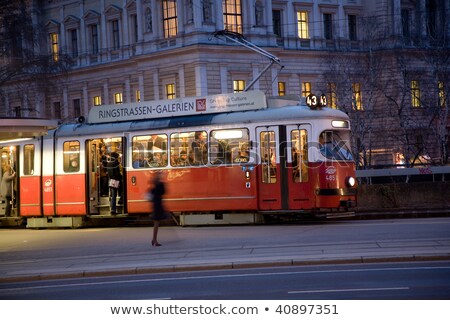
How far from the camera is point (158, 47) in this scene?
73625 mm

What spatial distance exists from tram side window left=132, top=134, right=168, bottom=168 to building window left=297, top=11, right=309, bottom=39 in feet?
157

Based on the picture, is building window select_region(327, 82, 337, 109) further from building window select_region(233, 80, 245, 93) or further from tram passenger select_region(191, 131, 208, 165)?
tram passenger select_region(191, 131, 208, 165)

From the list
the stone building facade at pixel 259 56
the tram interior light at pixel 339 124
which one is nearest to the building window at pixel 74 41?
the stone building facade at pixel 259 56

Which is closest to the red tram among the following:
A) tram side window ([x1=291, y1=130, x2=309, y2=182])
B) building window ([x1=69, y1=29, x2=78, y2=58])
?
tram side window ([x1=291, y1=130, x2=309, y2=182])

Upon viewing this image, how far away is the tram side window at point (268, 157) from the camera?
28656mm

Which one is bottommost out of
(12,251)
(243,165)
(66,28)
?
(12,251)

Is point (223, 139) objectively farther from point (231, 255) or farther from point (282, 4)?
point (282, 4)

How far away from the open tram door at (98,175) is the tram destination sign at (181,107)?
93 cm

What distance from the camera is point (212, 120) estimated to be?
97.9 feet

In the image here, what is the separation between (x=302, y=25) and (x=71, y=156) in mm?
48165

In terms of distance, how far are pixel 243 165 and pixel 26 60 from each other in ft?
75.8

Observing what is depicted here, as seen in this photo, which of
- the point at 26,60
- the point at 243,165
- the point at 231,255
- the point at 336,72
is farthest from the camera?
the point at 336,72

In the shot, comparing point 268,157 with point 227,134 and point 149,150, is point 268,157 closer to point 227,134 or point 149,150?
point 227,134

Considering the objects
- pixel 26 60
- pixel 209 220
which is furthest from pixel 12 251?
pixel 26 60
